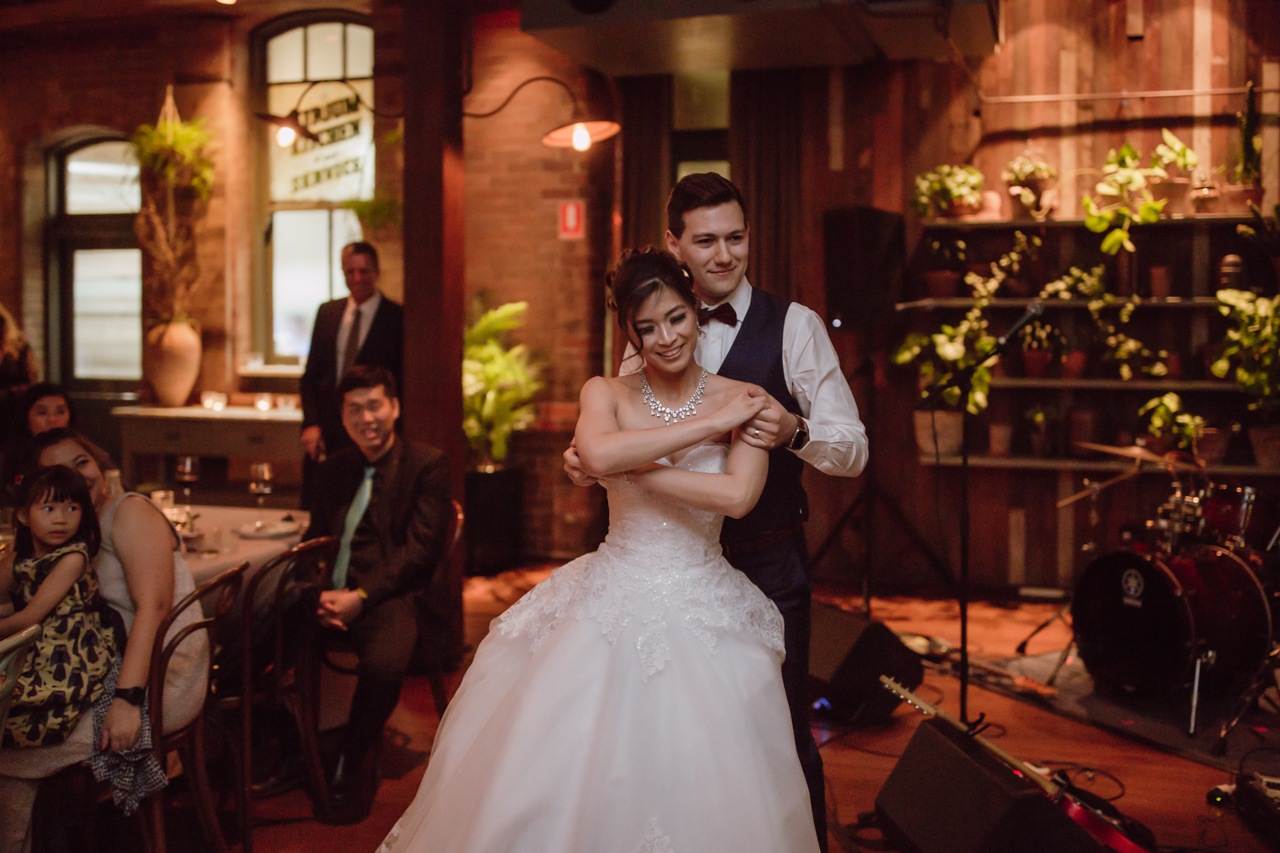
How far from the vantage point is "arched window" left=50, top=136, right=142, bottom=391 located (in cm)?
807

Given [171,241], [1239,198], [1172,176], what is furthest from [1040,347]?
[171,241]

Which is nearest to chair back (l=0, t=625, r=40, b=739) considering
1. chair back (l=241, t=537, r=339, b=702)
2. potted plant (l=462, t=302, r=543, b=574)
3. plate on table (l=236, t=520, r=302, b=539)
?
chair back (l=241, t=537, r=339, b=702)

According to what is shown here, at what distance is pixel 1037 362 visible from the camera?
18.8 ft

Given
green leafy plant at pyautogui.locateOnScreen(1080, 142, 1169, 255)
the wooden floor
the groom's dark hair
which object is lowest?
the wooden floor

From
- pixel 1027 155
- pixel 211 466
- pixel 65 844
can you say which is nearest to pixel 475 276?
pixel 211 466

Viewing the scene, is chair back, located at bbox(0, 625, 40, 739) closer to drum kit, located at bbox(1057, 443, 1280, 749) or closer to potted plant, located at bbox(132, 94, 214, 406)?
drum kit, located at bbox(1057, 443, 1280, 749)

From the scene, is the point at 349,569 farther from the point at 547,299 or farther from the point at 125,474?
the point at 125,474

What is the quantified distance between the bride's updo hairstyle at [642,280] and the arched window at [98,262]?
709cm

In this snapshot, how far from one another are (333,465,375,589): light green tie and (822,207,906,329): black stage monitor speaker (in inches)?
121

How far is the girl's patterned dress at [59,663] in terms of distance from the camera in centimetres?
235

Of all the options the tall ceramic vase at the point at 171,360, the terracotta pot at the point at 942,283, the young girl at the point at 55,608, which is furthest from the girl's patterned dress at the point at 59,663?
the tall ceramic vase at the point at 171,360

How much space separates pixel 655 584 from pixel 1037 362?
14.3 feet

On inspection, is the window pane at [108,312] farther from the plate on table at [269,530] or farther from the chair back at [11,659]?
the chair back at [11,659]

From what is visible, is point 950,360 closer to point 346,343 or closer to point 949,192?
point 949,192
